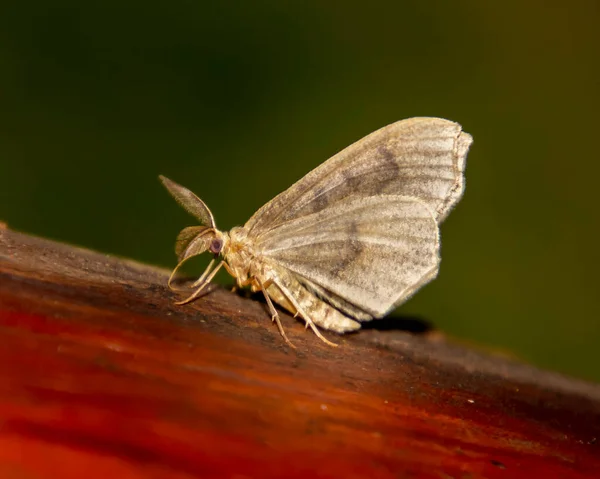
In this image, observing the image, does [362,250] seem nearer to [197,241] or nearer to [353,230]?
[353,230]

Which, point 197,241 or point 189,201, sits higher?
point 189,201

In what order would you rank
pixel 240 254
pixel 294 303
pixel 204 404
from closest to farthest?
pixel 204 404
pixel 294 303
pixel 240 254

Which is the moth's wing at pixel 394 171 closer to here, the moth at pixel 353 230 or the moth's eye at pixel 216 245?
the moth at pixel 353 230

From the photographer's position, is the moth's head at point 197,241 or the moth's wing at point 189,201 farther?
the moth's head at point 197,241

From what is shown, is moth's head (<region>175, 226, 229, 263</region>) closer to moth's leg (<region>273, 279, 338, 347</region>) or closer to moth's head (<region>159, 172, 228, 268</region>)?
moth's head (<region>159, 172, 228, 268</region>)

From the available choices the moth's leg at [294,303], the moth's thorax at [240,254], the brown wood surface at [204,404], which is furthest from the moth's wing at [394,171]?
the brown wood surface at [204,404]

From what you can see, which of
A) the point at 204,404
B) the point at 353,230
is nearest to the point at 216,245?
the point at 353,230

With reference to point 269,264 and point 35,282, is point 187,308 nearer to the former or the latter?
point 35,282
